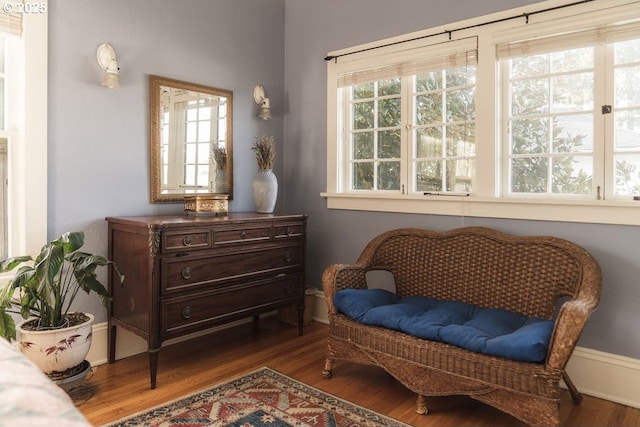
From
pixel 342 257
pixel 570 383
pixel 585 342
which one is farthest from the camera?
pixel 342 257

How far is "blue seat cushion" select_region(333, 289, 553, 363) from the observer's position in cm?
204

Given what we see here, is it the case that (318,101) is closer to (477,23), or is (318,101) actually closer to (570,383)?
(477,23)

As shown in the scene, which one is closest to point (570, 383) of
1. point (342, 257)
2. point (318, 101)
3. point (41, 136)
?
point (342, 257)

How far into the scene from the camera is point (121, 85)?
9.81ft

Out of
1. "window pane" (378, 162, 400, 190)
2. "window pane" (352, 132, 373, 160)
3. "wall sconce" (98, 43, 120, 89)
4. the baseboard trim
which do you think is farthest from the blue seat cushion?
"wall sconce" (98, 43, 120, 89)

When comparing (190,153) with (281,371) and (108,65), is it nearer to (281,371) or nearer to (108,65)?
(108,65)

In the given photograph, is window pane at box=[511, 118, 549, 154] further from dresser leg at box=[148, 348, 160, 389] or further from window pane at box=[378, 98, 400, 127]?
dresser leg at box=[148, 348, 160, 389]

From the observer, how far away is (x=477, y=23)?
295cm

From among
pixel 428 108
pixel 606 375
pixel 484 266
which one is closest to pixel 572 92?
pixel 428 108

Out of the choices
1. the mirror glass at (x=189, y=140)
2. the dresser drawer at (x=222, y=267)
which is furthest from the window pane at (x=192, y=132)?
the dresser drawer at (x=222, y=267)

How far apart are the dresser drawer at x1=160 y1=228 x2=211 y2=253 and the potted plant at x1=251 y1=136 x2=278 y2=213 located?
2.55 ft

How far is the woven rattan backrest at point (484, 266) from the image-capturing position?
2518 millimetres

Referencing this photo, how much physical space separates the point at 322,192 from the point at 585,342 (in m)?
2.17

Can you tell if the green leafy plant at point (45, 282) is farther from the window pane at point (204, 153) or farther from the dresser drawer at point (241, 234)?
the window pane at point (204, 153)
